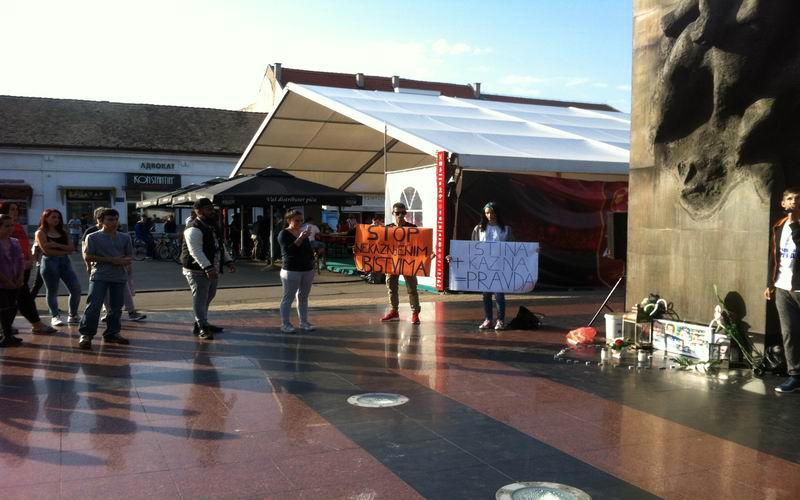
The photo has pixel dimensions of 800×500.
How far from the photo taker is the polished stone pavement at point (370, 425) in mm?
4141

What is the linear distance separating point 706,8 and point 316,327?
615cm

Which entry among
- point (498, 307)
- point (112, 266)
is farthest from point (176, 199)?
point (498, 307)

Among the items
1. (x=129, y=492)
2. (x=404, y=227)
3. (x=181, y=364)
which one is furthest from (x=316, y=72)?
(x=129, y=492)

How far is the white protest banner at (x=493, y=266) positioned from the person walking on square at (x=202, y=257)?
340 cm

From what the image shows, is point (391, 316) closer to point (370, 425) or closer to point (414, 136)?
point (414, 136)

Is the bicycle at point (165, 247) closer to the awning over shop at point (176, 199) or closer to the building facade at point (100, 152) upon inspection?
the awning over shop at point (176, 199)

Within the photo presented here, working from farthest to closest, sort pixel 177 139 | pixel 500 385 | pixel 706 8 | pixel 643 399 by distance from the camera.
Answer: pixel 177 139, pixel 706 8, pixel 500 385, pixel 643 399

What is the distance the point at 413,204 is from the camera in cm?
1512

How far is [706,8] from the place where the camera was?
22.9 feet

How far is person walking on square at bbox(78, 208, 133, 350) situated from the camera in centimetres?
816

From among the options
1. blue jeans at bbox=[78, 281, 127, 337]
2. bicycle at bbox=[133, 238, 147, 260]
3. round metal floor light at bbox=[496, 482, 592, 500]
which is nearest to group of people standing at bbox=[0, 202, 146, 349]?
blue jeans at bbox=[78, 281, 127, 337]

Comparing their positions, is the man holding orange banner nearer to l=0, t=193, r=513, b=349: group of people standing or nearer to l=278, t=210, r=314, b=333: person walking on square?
l=0, t=193, r=513, b=349: group of people standing

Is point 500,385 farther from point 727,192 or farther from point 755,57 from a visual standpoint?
point 755,57

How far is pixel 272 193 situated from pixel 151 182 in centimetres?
2405
